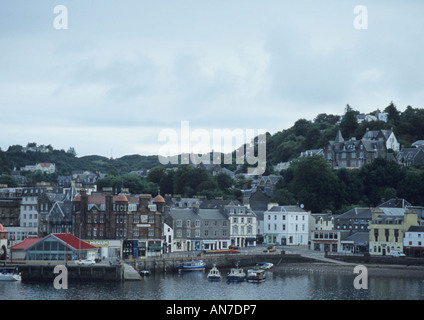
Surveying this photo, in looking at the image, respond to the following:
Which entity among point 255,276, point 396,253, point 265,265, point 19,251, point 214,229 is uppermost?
point 214,229

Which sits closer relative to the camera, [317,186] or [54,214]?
[54,214]

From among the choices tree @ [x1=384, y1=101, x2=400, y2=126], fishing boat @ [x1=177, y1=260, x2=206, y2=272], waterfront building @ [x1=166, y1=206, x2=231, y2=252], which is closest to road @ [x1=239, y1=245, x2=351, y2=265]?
waterfront building @ [x1=166, y1=206, x2=231, y2=252]

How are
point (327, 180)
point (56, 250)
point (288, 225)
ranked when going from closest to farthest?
point (56, 250) < point (288, 225) < point (327, 180)

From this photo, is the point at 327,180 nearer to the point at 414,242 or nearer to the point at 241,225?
the point at 241,225

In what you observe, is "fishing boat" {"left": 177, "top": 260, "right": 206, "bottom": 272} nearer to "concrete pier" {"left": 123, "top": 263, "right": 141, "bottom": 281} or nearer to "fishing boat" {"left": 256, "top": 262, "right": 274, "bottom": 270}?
"fishing boat" {"left": 256, "top": 262, "right": 274, "bottom": 270}

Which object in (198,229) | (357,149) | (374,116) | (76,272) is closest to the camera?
(76,272)

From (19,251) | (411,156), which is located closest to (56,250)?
(19,251)
